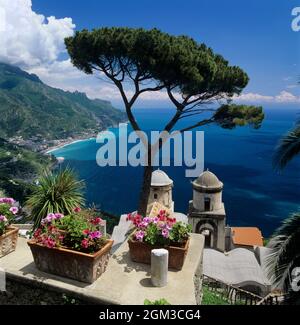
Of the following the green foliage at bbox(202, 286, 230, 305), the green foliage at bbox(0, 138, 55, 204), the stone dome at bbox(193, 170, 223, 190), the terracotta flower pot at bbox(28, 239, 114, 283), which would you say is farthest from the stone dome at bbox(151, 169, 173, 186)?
the green foliage at bbox(0, 138, 55, 204)

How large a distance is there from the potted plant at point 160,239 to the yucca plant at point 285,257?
195 cm

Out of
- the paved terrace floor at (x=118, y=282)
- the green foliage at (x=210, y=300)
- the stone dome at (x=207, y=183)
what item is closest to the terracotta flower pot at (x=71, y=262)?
the paved terrace floor at (x=118, y=282)

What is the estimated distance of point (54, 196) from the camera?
976cm

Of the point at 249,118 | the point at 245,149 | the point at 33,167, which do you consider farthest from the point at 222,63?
the point at 245,149

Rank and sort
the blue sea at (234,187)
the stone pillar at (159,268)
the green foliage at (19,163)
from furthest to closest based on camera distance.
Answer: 1. the green foliage at (19,163)
2. the blue sea at (234,187)
3. the stone pillar at (159,268)

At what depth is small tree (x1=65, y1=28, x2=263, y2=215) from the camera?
14031mm

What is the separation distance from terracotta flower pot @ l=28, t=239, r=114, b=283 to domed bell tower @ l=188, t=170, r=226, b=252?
21.1 meters

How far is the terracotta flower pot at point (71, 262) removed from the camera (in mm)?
5531

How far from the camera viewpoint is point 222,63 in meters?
16.4

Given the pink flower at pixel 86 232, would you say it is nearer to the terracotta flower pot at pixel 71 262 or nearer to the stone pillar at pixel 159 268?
the terracotta flower pot at pixel 71 262

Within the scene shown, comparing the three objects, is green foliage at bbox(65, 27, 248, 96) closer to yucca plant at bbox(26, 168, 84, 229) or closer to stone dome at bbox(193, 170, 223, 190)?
yucca plant at bbox(26, 168, 84, 229)

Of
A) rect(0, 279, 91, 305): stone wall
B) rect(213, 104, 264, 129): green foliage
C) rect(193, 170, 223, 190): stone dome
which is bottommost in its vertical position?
rect(193, 170, 223, 190): stone dome

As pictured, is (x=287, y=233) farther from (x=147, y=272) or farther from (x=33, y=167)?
(x=33, y=167)
